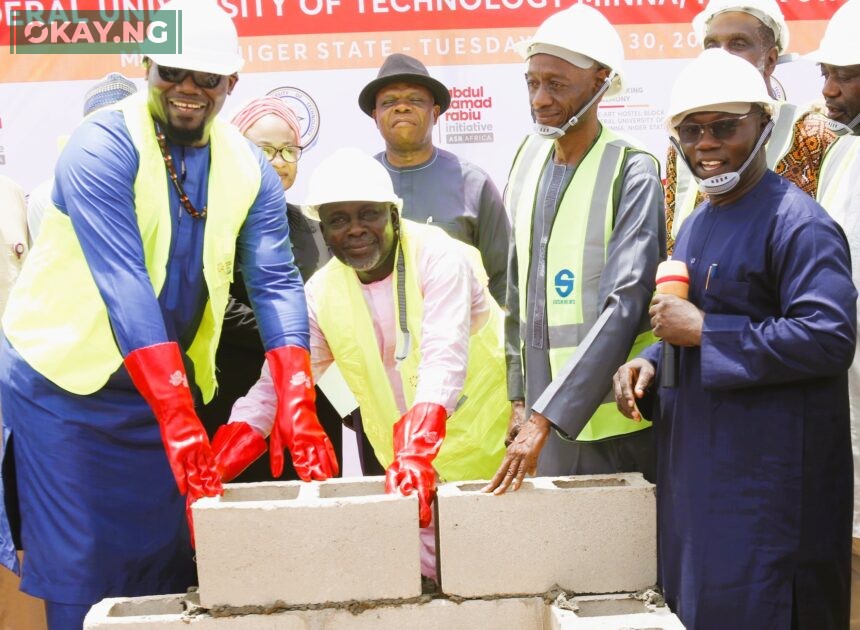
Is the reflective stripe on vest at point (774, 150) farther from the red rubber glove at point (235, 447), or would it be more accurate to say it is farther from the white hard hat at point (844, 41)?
the red rubber glove at point (235, 447)

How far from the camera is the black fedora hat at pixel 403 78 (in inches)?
151

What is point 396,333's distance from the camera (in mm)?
3006

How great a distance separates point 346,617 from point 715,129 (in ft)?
4.51

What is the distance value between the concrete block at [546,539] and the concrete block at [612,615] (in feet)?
0.18

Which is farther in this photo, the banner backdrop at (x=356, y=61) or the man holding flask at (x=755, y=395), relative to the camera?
the banner backdrop at (x=356, y=61)

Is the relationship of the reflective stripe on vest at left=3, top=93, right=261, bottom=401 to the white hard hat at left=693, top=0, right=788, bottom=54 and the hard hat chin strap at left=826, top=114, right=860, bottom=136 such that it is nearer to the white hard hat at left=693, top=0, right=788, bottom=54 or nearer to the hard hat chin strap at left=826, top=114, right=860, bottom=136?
the hard hat chin strap at left=826, top=114, right=860, bottom=136

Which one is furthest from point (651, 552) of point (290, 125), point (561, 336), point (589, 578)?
point (290, 125)

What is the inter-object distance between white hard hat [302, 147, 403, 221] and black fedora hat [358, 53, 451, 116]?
40.7 inches

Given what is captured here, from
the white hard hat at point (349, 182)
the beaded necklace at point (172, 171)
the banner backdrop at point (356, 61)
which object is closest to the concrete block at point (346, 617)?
the beaded necklace at point (172, 171)

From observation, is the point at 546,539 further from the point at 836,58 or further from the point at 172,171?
the point at 836,58

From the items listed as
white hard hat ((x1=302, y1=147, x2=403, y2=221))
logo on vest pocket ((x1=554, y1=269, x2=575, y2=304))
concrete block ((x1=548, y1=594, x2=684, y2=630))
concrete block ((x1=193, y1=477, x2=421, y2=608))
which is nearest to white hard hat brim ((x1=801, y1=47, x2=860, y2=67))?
logo on vest pocket ((x1=554, y1=269, x2=575, y2=304))

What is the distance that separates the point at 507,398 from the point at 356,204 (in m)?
0.83

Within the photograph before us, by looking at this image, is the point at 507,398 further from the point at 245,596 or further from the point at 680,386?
the point at 245,596


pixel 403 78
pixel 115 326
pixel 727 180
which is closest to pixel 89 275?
pixel 115 326
